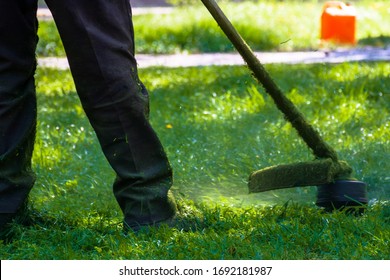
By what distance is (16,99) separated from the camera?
3.44 m

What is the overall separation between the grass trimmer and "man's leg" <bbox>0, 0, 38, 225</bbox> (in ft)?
2.38

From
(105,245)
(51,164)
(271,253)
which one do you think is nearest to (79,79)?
(105,245)

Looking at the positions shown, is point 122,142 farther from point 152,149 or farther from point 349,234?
point 349,234

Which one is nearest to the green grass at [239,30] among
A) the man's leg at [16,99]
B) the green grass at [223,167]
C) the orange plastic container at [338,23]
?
the orange plastic container at [338,23]

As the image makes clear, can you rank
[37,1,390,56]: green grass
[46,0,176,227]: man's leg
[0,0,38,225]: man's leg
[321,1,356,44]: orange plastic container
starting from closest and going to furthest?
[46,0,176,227]: man's leg
[0,0,38,225]: man's leg
[321,1,356,44]: orange plastic container
[37,1,390,56]: green grass

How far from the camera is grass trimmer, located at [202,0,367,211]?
3.65 m

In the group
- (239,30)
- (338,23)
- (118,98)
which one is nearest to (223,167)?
(118,98)

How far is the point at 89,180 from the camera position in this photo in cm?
451

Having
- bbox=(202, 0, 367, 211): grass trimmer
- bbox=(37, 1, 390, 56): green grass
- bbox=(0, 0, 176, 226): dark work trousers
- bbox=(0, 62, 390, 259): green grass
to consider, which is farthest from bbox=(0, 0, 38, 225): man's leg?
bbox=(37, 1, 390, 56): green grass

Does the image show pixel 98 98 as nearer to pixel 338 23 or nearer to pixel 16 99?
pixel 16 99

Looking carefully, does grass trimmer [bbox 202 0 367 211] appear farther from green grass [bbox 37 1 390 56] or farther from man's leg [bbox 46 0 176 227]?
green grass [bbox 37 1 390 56]

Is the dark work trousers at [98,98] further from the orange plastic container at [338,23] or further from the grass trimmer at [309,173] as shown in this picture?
the orange plastic container at [338,23]

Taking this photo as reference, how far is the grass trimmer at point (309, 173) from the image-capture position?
12.0ft

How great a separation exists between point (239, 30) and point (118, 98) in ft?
23.5
